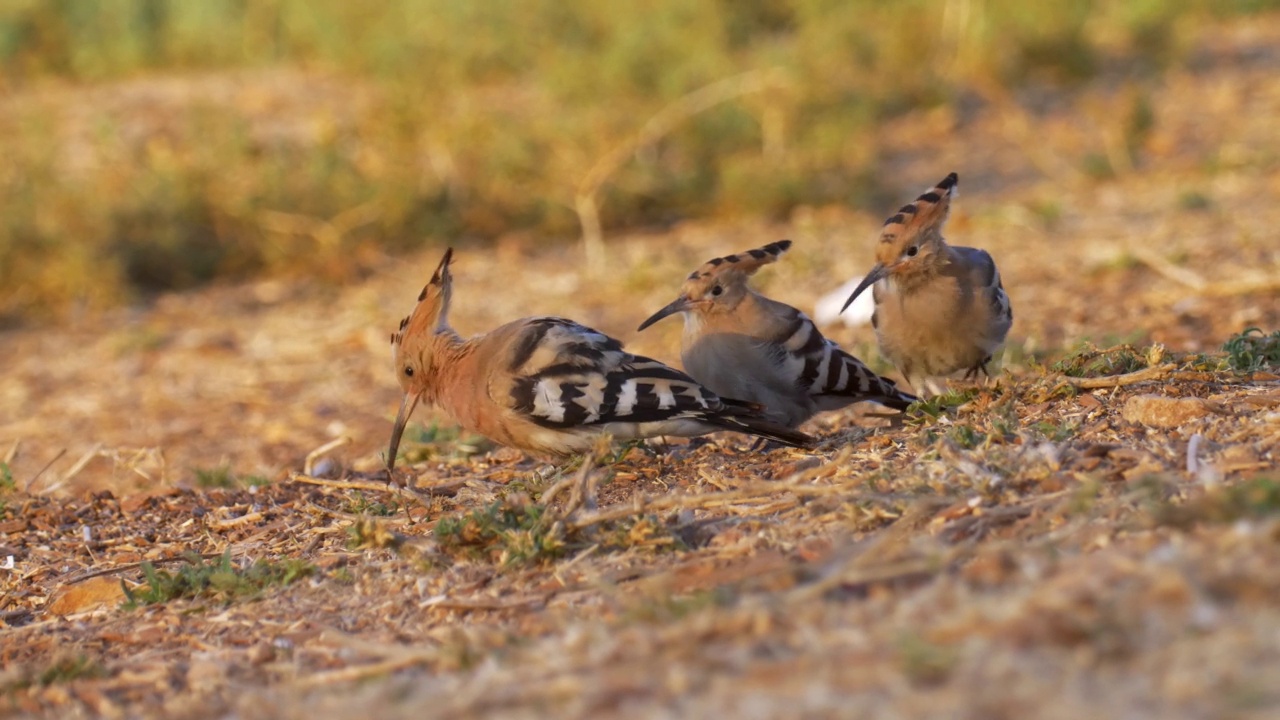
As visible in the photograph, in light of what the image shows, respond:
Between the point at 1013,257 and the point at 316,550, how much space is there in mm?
4913

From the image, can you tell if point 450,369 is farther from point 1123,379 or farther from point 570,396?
point 1123,379

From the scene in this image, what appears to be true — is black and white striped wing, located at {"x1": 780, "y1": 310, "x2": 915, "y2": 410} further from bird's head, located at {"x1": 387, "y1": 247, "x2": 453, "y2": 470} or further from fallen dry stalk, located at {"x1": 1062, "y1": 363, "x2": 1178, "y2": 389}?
bird's head, located at {"x1": 387, "y1": 247, "x2": 453, "y2": 470}

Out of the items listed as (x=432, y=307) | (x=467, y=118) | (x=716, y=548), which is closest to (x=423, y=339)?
(x=432, y=307)

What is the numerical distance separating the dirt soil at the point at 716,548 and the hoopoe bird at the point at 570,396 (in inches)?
5.0

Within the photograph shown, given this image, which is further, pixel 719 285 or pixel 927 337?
pixel 719 285

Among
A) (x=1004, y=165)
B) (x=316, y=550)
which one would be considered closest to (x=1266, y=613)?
(x=316, y=550)

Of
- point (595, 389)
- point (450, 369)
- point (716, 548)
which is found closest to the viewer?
point (716, 548)

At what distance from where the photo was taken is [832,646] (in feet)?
8.34

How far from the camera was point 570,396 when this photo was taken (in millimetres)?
4336

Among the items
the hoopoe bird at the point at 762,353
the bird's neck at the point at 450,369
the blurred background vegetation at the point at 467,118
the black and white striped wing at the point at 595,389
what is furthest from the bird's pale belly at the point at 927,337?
the blurred background vegetation at the point at 467,118

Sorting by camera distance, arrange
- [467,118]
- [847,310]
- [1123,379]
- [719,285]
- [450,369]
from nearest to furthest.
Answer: [1123,379]
[450,369]
[719,285]
[847,310]
[467,118]

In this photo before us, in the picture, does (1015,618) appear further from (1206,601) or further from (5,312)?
(5,312)

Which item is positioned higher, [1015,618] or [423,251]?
Answer: [423,251]

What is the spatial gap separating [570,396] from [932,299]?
1267mm
